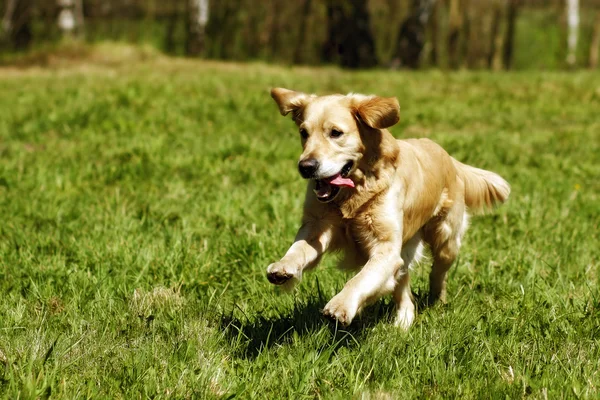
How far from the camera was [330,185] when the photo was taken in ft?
11.8

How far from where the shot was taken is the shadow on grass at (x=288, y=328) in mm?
3443

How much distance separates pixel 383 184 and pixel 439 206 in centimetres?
61

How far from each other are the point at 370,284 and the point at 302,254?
0.33 metres

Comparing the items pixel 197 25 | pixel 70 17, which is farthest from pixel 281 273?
pixel 70 17

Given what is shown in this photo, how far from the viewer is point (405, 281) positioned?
4.14 metres

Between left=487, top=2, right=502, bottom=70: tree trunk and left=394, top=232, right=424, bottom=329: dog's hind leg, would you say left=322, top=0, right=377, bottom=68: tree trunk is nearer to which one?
left=487, top=2, right=502, bottom=70: tree trunk

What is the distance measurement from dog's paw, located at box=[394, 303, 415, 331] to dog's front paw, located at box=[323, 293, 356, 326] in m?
0.65

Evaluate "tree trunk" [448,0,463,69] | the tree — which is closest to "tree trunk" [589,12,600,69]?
"tree trunk" [448,0,463,69]

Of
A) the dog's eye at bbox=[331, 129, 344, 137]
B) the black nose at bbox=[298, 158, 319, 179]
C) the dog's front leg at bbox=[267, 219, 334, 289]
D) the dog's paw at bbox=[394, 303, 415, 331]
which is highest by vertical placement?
the dog's eye at bbox=[331, 129, 344, 137]

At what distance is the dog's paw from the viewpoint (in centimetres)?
381

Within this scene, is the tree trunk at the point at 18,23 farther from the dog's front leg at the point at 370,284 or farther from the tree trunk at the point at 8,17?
the dog's front leg at the point at 370,284

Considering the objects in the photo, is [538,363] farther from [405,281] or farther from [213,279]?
[213,279]

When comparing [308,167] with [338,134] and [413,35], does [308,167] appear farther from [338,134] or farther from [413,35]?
[413,35]

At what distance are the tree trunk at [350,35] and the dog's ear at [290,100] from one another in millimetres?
11454
